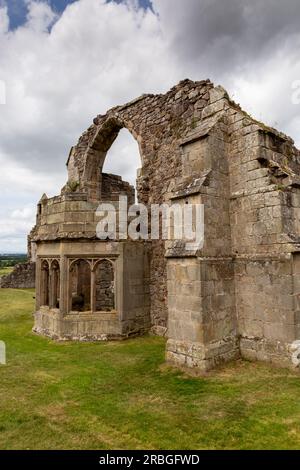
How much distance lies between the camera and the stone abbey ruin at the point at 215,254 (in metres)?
5.71

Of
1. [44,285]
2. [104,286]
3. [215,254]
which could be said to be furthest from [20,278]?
[215,254]

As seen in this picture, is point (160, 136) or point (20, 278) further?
point (20, 278)

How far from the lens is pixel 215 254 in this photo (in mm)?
6094

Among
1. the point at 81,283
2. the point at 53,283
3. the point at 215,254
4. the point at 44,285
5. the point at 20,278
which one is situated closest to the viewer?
the point at 215,254

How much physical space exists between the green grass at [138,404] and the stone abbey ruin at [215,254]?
640mm

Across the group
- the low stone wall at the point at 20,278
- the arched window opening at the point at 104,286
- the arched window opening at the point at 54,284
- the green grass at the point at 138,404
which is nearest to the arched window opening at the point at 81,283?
the arched window opening at the point at 104,286

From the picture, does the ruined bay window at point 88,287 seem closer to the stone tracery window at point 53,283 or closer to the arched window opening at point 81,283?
the arched window opening at point 81,283

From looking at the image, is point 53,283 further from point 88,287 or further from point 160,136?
point 160,136

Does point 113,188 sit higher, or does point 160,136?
point 160,136

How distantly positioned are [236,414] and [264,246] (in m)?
2.95

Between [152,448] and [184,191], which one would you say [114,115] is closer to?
[184,191]

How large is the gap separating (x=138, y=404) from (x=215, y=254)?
2885mm

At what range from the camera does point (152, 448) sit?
3.36m
